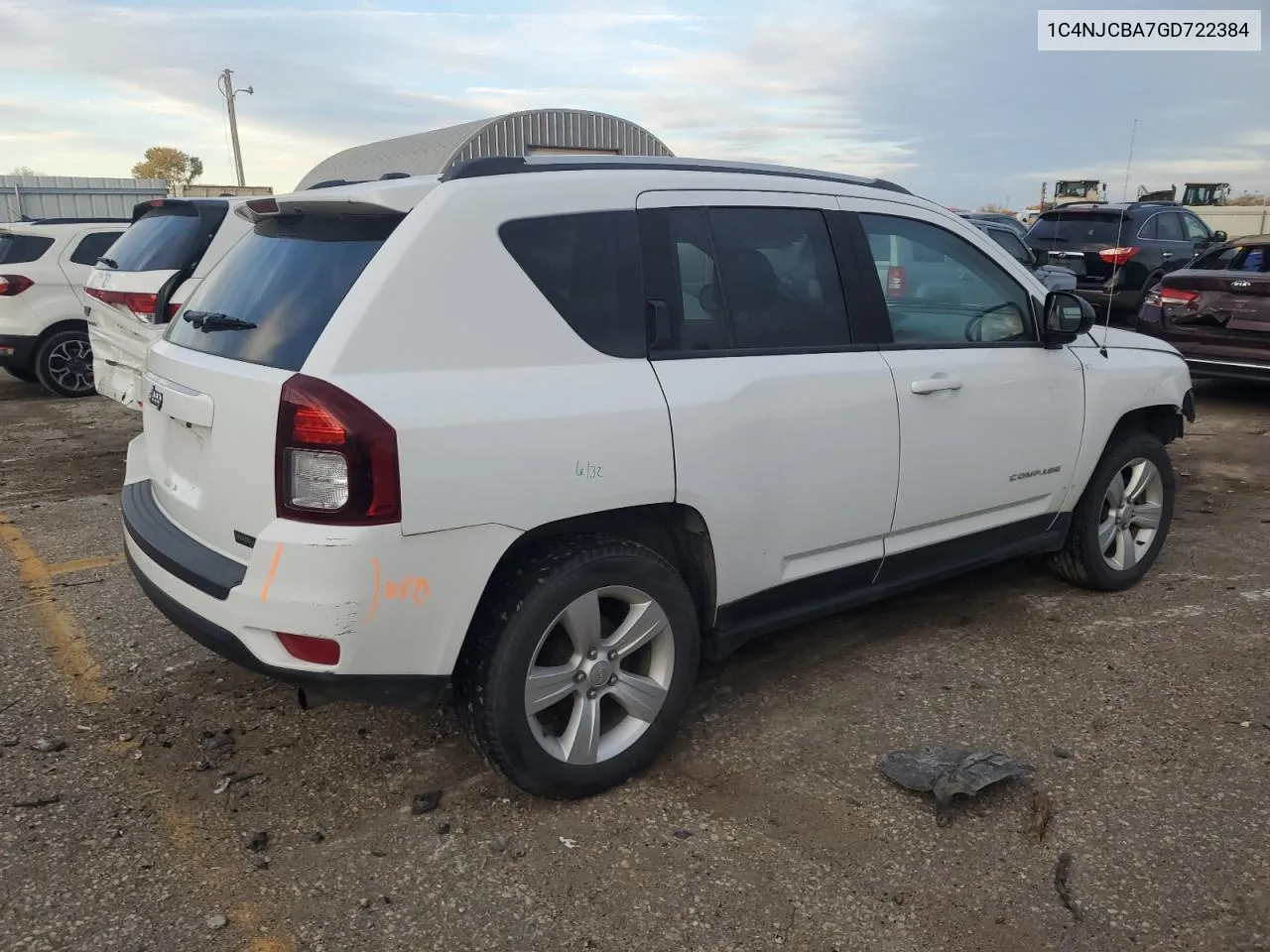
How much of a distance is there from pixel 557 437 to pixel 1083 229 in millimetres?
13014

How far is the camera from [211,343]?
115 inches

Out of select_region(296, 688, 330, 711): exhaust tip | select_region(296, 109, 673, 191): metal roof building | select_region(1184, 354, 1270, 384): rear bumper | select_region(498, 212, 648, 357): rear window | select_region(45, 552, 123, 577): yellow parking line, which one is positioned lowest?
select_region(45, 552, 123, 577): yellow parking line

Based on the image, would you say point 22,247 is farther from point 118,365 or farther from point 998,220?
point 998,220

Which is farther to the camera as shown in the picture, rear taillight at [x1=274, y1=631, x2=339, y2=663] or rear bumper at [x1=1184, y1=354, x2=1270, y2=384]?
rear bumper at [x1=1184, y1=354, x2=1270, y2=384]

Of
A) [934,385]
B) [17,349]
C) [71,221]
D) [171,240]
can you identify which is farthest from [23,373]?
[934,385]

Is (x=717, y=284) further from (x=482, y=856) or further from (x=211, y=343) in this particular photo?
(x=482, y=856)

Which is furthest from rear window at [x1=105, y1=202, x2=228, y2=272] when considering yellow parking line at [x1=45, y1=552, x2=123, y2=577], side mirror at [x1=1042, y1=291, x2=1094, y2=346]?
side mirror at [x1=1042, y1=291, x2=1094, y2=346]

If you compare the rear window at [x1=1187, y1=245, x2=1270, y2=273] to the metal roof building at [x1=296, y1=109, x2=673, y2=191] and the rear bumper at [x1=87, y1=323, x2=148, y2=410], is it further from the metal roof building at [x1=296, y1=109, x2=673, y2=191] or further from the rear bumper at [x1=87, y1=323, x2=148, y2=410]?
the metal roof building at [x1=296, y1=109, x2=673, y2=191]

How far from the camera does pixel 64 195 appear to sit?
24.5 meters

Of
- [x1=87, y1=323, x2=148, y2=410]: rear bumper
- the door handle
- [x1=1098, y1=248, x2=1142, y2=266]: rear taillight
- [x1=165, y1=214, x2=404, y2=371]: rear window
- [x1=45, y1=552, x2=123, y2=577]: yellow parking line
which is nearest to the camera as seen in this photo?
[x1=165, y1=214, x2=404, y2=371]: rear window

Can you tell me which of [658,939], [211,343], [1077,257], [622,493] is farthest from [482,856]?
[1077,257]

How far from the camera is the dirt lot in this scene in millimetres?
2445

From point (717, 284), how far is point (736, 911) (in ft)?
5.93

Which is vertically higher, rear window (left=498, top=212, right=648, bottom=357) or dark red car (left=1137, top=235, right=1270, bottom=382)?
rear window (left=498, top=212, right=648, bottom=357)
